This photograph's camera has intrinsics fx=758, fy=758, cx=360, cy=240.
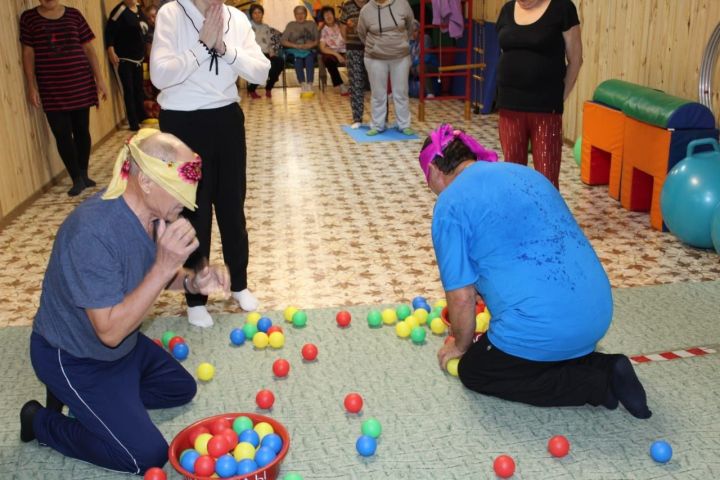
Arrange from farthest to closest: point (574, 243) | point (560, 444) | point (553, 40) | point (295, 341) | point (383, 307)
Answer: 1. point (553, 40)
2. point (383, 307)
3. point (295, 341)
4. point (574, 243)
5. point (560, 444)

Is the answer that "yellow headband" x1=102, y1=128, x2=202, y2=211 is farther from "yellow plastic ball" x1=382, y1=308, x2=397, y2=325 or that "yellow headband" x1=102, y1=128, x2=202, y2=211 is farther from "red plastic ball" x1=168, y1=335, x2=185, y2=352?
"yellow plastic ball" x1=382, y1=308, x2=397, y2=325

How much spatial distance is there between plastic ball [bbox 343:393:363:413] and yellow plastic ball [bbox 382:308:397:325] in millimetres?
783

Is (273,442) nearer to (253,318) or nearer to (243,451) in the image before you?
(243,451)

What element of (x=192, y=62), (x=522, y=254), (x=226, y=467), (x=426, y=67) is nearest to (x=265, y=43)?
(x=426, y=67)

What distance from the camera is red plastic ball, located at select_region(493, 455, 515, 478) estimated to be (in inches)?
96.3

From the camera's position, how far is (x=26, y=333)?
3.65 metres

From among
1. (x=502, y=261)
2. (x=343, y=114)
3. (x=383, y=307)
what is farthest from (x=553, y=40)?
(x=343, y=114)

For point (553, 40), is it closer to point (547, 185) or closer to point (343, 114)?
point (547, 185)

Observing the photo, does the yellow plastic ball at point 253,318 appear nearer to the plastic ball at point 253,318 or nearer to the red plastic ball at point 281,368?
the plastic ball at point 253,318

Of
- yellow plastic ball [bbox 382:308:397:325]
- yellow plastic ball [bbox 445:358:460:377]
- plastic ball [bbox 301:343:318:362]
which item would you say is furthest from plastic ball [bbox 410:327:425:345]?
plastic ball [bbox 301:343:318:362]

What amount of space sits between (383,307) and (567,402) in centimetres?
125

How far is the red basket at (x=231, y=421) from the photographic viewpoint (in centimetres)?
236

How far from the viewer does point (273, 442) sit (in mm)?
2533

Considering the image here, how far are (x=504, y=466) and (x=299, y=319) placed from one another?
1.47 m
